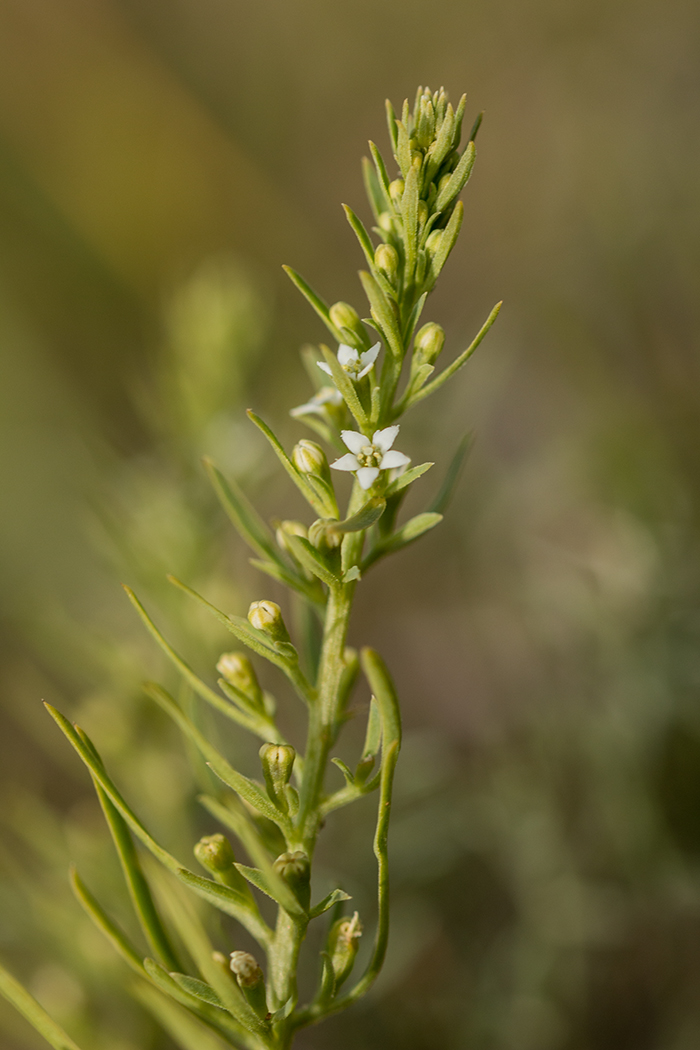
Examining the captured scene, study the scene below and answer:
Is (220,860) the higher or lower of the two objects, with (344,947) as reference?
higher

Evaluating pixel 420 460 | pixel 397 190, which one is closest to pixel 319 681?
pixel 397 190

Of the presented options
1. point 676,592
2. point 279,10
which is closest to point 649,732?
point 676,592

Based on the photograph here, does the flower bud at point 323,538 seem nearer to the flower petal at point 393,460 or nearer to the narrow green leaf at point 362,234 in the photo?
the flower petal at point 393,460

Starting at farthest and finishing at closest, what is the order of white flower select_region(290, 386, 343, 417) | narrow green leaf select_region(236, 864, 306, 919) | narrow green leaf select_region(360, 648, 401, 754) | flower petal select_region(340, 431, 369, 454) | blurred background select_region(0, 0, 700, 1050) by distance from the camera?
blurred background select_region(0, 0, 700, 1050), white flower select_region(290, 386, 343, 417), flower petal select_region(340, 431, 369, 454), narrow green leaf select_region(236, 864, 306, 919), narrow green leaf select_region(360, 648, 401, 754)

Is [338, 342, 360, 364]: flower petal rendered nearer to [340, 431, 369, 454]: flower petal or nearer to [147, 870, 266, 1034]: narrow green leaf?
[340, 431, 369, 454]: flower petal

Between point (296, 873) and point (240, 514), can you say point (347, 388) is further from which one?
point (296, 873)

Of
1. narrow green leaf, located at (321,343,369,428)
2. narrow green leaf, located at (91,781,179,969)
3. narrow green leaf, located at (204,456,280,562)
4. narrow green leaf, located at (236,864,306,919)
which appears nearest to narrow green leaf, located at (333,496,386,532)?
narrow green leaf, located at (321,343,369,428)

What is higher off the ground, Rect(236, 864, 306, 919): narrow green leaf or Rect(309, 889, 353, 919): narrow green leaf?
Rect(236, 864, 306, 919): narrow green leaf
